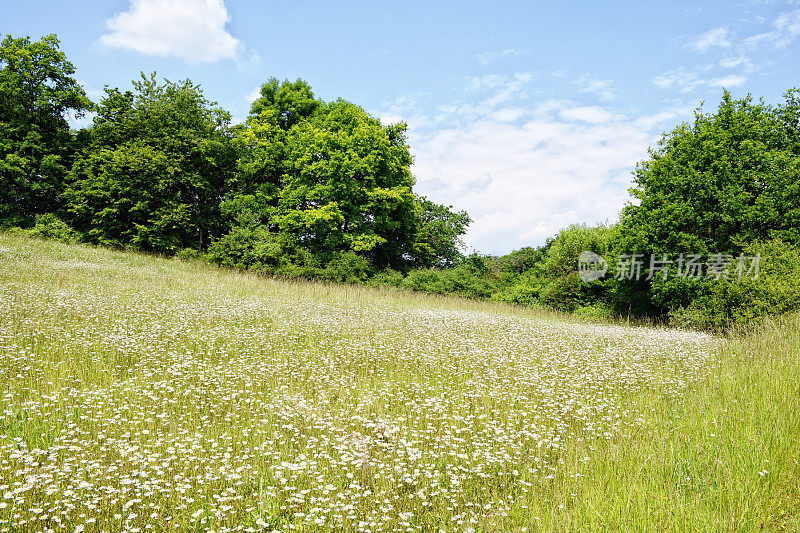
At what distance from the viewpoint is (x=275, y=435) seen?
5.14m

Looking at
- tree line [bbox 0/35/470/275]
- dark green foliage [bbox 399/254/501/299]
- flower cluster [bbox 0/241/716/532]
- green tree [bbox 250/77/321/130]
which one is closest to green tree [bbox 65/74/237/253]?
tree line [bbox 0/35/470/275]

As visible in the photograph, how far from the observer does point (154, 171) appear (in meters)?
31.6

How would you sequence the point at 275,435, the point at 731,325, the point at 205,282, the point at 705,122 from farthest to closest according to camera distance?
the point at 705,122 → the point at 205,282 → the point at 731,325 → the point at 275,435

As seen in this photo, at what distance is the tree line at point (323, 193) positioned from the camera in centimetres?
2006

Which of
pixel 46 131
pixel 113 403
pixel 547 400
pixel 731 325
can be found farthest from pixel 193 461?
pixel 46 131

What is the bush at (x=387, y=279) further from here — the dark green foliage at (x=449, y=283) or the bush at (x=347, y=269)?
the bush at (x=347, y=269)

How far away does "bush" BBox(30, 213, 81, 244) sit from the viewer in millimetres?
29138

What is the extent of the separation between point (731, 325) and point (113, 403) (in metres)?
19.6

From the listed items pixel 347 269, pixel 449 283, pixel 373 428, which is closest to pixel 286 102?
pixel 347 269

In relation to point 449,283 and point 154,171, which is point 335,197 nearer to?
point 449,283

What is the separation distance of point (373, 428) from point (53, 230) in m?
33.2

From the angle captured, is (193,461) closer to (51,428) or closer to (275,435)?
(275,435)

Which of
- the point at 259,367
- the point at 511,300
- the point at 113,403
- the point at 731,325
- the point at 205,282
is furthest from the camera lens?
the point at 511,300

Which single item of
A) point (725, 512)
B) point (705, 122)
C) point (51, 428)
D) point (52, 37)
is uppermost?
point (52, 37)
